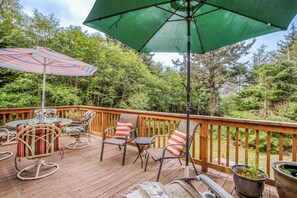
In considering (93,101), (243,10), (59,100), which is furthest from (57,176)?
(93,101)

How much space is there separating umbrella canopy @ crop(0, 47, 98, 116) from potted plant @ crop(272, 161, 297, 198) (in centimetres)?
344

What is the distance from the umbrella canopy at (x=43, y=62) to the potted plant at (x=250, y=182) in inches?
126

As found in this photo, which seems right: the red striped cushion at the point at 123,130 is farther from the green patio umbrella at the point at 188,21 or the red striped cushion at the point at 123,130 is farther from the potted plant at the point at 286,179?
the potted plant at the point at 286,179

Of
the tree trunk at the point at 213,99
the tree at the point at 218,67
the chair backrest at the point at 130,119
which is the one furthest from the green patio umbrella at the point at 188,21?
the tree trunk at the point at 213,99

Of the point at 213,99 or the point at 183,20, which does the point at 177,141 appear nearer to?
the point at 183,20

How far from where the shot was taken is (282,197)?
1.74 metres

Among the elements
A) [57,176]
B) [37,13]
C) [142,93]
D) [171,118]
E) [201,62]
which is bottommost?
[57,176]

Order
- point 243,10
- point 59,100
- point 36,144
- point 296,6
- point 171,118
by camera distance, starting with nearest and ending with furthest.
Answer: point 296,6 → point 243,10 → point 36,144 → point 171,118 → point 59,100

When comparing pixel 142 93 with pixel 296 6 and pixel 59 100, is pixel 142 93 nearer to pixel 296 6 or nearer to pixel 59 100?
pixel 59 100

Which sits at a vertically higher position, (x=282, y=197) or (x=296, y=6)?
(x=296, y=6)

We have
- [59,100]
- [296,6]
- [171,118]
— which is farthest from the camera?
[59,100]

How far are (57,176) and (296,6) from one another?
3751mm

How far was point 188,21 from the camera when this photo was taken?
6.10ft

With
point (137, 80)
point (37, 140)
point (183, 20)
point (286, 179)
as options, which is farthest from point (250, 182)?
point (137, 80)
